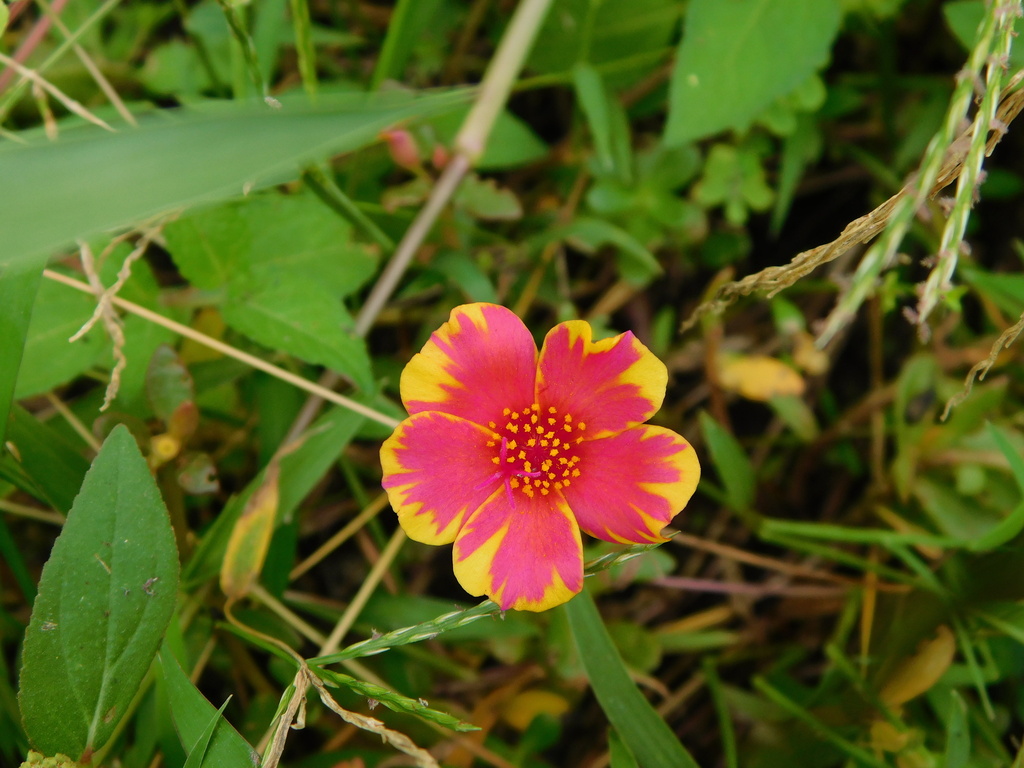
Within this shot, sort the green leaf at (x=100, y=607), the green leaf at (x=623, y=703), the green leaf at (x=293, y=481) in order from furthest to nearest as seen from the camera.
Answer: the green leaf at (x=293, y=481)
the green leaf at (x=623, y=703)
the green leaf at (x=100, y=607)

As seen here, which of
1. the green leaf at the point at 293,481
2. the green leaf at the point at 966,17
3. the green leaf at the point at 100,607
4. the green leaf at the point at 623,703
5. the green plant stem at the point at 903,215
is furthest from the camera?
the green leaf at the point at 966,17

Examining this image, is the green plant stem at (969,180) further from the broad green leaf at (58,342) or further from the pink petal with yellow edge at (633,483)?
the broad green leaf at (58,342)

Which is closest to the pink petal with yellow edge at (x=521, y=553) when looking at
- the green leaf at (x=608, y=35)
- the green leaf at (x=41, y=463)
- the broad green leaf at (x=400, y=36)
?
the green leaf at (x=41, y=463)

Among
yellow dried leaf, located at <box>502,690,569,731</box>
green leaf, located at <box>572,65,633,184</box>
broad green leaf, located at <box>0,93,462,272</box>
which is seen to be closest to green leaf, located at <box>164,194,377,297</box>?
broad green leaf, located at <box>0,93,462,272</box>

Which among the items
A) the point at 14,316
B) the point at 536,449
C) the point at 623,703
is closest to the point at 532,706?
the point at 623,703

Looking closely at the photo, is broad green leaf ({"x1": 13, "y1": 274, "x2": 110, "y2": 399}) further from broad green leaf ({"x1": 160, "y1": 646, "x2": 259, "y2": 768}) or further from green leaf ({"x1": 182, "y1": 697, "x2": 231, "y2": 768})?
A: green leaf ({"x1": 182, "y1": 697, "x2": 231, "y2": 768})

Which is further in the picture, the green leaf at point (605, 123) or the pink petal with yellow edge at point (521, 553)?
the green leaf at point (605, 123)
